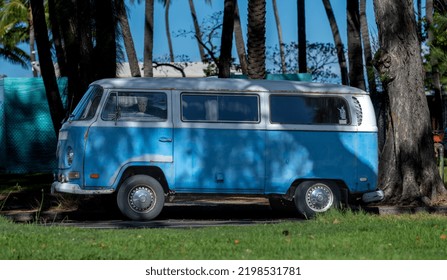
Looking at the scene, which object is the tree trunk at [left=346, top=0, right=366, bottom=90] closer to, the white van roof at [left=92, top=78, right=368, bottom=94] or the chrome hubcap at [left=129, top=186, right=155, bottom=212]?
the white van roof at [left=92, top=78, right=368, bottom=94]

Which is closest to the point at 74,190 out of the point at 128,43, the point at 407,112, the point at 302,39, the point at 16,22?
the point at 407,112

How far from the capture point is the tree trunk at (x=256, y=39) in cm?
2589

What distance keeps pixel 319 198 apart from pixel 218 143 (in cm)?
194

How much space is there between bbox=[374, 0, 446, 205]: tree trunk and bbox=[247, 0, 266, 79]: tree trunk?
285 inches

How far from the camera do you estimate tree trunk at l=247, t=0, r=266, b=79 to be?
25891 millimetres

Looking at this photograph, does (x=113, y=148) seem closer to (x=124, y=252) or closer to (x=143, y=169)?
(x=143, y=169)

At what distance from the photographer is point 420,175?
1872cm

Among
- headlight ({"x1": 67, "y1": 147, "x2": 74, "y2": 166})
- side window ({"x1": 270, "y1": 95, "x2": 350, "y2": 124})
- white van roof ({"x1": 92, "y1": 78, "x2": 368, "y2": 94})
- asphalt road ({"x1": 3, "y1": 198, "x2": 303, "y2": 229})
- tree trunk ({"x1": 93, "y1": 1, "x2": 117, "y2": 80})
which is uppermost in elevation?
tree trunk ({"x1": 93, "y1": 1, "x2": 117, "y2": 80})

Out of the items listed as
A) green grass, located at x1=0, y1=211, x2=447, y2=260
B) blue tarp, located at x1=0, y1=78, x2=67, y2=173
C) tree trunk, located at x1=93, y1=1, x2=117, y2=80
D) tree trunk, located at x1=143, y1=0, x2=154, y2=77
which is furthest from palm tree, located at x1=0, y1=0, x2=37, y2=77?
green grass, located at x1=0, y1=211, x2=447, y2=260

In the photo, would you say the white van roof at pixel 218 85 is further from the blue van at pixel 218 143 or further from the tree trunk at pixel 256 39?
the tree trunk at pixel 256 39

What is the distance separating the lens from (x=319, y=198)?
1741 centimetres

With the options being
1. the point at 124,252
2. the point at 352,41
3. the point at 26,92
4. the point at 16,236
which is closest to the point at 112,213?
the point at 16,236

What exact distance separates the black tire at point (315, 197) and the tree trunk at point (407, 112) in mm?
1822

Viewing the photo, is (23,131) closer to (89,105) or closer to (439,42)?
(89,105)
